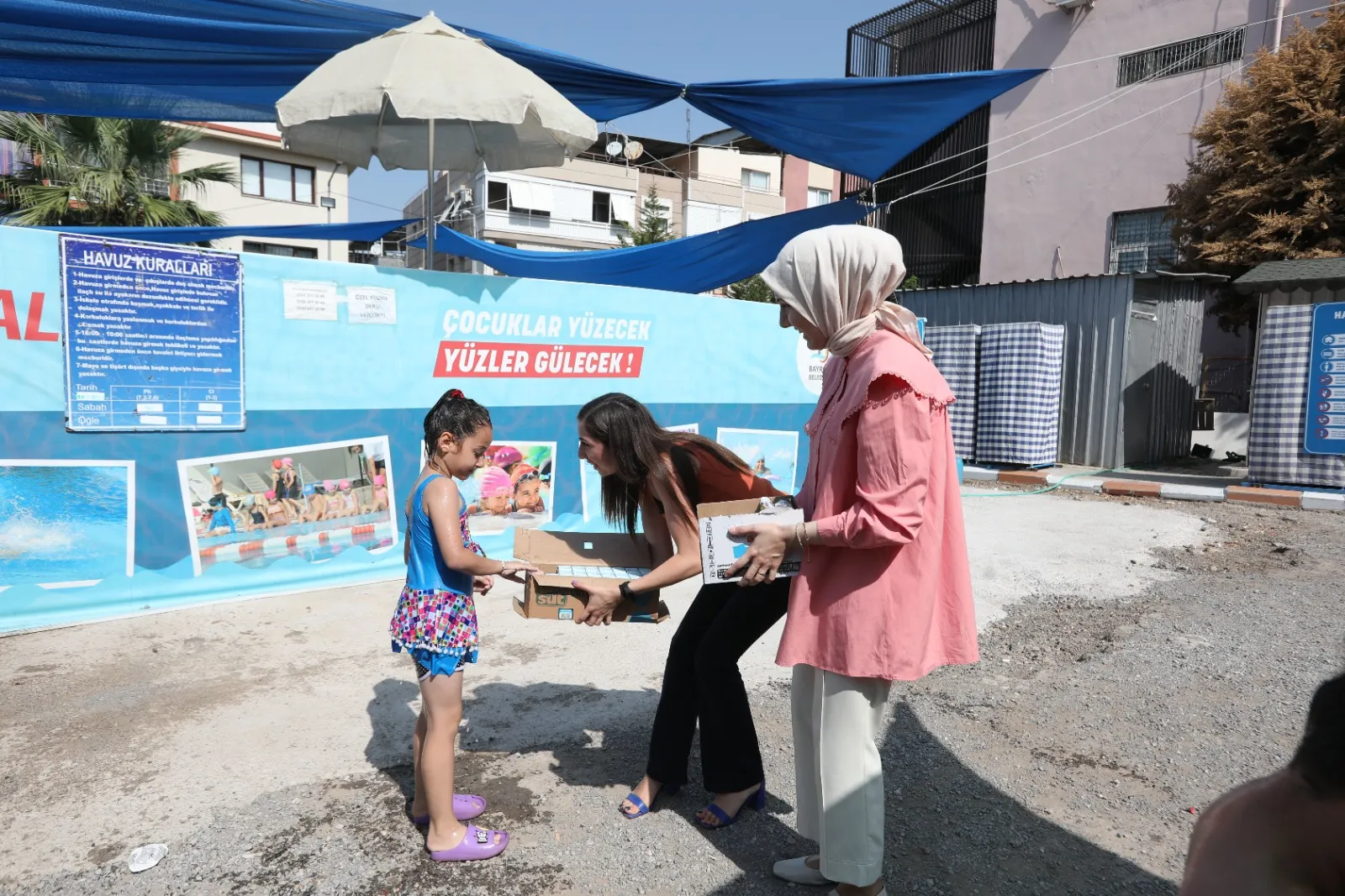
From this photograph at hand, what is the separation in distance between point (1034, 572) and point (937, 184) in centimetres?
2155

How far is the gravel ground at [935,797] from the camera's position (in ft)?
8.48

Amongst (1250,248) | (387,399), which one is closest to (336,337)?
(387,399)

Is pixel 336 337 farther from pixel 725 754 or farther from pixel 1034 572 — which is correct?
pixel 1034 572

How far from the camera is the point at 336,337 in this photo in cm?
543

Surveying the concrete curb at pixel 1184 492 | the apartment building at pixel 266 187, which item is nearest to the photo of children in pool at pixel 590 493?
the concrete curb at pixel 1184 492

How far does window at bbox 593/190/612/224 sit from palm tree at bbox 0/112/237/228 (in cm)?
2325

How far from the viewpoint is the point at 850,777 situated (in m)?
2.28

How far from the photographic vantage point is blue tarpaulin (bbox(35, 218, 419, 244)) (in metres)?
6.80

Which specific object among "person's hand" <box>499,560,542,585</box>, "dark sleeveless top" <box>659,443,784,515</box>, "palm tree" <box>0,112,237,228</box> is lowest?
"person's hand" <box>499,560,542,585</box>

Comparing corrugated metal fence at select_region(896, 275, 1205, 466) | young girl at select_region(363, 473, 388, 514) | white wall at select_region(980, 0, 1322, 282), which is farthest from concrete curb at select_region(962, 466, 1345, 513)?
white wall at select_region(980, 0, 1322, 282)

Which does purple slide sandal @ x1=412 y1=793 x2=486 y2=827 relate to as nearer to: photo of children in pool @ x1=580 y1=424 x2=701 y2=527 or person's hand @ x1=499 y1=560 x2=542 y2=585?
person's hand @ x1=499 y1=560 x2=542 y2=585

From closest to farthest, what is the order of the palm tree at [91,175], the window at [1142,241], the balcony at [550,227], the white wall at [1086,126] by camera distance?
the palm tree at [91,175] → the white wall at [1086,126] → the window at [1142,241] → the balcony at [550,227]

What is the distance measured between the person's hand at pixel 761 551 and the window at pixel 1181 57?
2178cm

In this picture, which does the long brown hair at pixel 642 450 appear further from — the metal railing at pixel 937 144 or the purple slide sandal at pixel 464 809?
the metal railing at pixel 937 144
